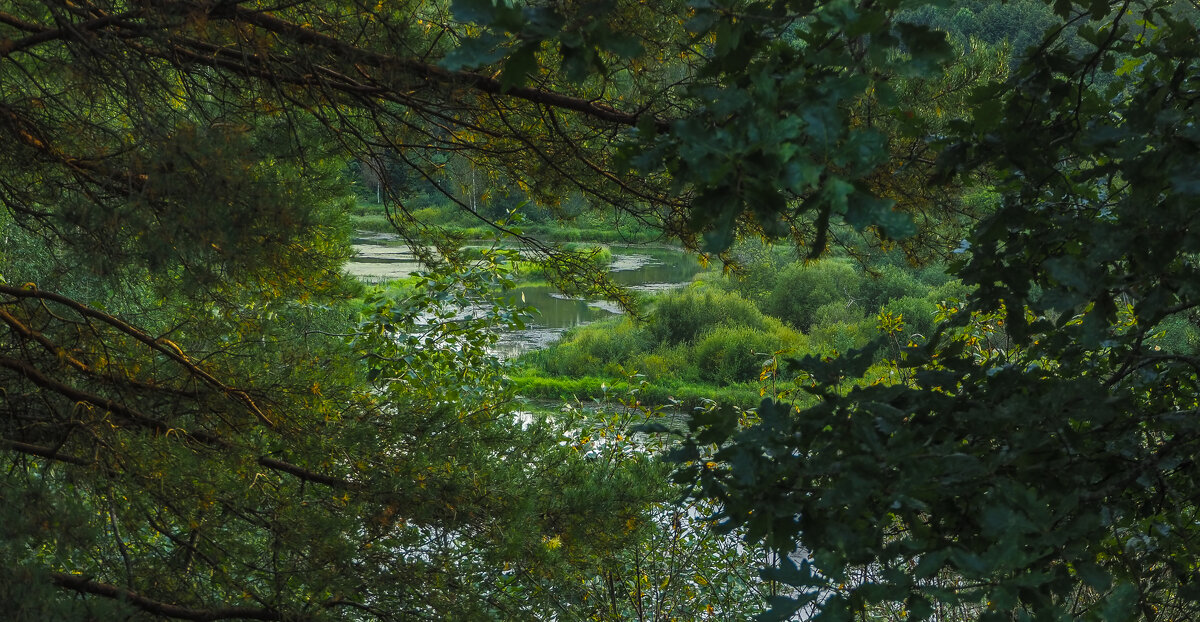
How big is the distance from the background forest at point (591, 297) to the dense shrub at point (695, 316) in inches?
347

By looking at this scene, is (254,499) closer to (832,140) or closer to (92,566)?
(92,566)

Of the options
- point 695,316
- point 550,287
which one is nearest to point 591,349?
point 695,316

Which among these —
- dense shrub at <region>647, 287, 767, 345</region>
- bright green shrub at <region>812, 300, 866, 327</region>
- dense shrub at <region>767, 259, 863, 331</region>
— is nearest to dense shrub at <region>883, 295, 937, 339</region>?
bright green shrub at <region>812, 300, 866, 327</region>

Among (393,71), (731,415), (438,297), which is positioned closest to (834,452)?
(731,415)

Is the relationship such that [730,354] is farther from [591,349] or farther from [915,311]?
[915,311]

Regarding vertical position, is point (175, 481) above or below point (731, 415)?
below

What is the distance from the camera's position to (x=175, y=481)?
259 centimetres

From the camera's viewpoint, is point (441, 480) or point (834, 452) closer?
point (834, 452)

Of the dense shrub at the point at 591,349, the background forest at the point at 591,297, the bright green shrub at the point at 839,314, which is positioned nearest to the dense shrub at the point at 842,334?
the bright green shrub at the point at 839,314

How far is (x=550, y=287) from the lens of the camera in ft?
53.1

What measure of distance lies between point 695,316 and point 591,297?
10.3 metres

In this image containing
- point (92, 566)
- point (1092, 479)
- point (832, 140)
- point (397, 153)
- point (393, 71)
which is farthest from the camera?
point (397, 153)

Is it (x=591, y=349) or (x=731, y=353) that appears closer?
(x=591, y=349)

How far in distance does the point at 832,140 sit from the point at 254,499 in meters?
2.46
